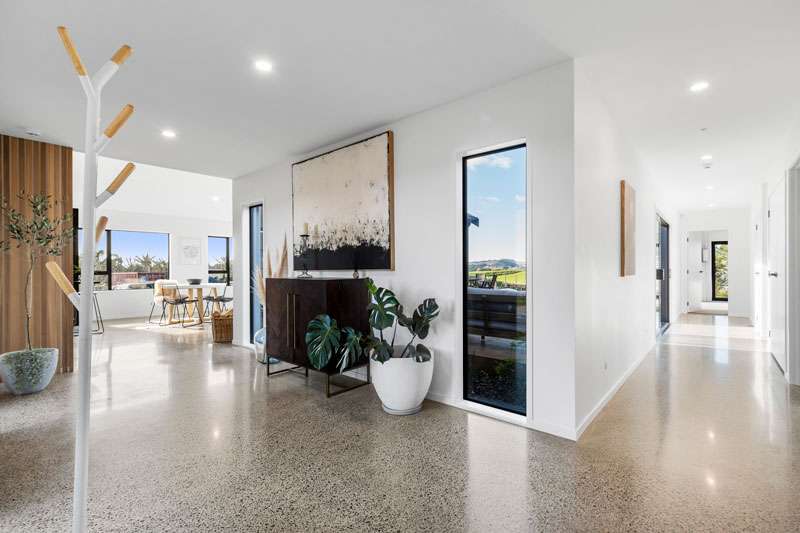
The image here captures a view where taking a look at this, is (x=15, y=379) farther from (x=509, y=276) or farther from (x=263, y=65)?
(x=509, y=276)

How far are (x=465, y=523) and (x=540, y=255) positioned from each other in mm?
1745

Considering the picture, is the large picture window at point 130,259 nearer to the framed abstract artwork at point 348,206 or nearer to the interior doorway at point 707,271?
the framed abstract artwork at point 348,206

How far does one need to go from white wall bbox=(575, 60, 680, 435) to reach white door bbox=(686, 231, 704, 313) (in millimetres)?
6599

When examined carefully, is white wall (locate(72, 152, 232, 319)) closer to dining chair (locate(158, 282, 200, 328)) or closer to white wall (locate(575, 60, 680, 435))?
dining chair (locate(158, 282, 200, 328))

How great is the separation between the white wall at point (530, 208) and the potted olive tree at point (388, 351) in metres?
0.22

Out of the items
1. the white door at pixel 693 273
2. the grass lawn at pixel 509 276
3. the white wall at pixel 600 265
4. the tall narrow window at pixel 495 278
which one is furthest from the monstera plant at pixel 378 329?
the white door at pixel 693 273

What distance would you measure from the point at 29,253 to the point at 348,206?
122 inches

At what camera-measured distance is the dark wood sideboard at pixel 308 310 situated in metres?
3.62

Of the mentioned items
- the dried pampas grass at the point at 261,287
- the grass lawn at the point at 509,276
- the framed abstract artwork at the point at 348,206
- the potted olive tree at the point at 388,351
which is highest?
the framed abstract artwork at the point at 348,206

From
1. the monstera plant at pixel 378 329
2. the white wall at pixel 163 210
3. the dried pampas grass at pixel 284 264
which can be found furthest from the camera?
the white wall at pixel 163 210

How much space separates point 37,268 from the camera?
419 cm

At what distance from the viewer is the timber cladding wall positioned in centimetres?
406

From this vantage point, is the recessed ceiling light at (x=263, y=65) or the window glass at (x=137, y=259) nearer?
the recessed ceiling light at (x=263, y=65)

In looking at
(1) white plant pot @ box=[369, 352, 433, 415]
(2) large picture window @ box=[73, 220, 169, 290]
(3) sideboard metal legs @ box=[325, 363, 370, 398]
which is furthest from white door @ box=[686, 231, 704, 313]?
(2) large picture window @ box=[73, 220, 169, 290]
